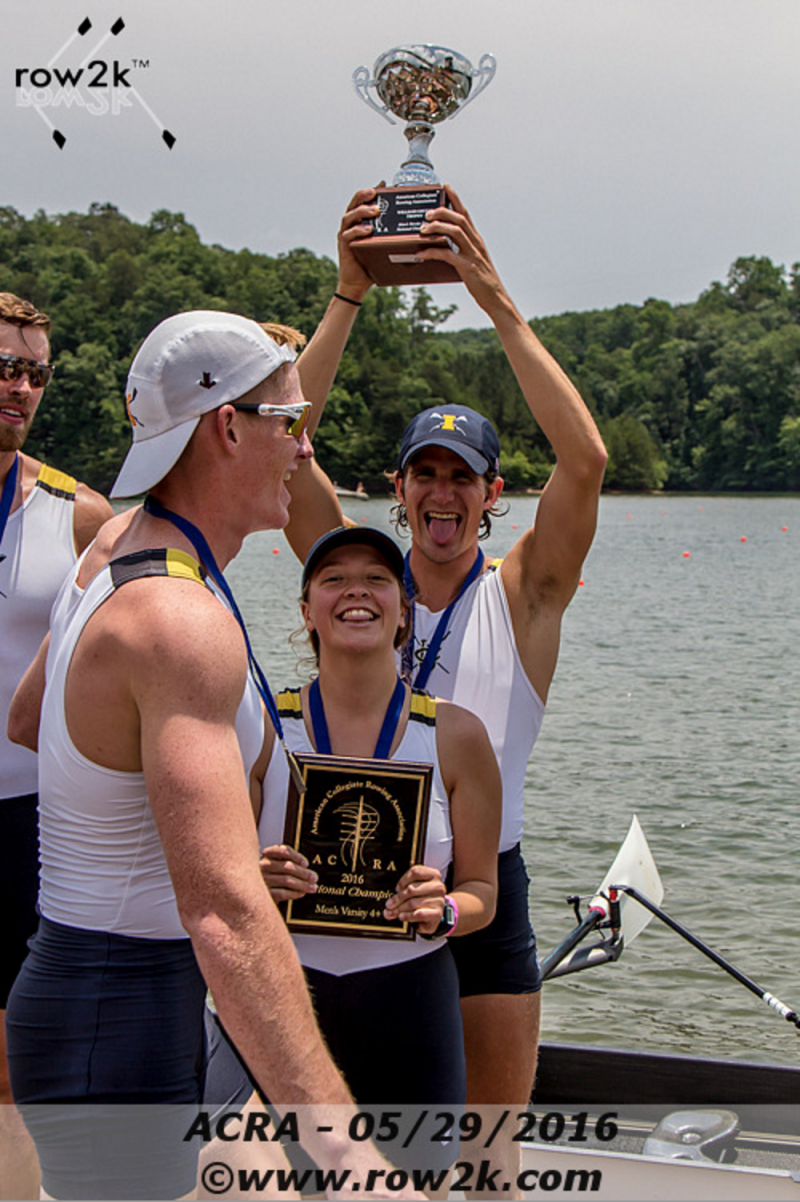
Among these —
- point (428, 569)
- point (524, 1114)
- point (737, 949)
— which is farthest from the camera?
point (737, 949)

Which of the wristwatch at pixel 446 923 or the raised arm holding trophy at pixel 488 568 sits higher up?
the raised arm holding trophy at pixel 488 568

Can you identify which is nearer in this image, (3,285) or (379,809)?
(379,809)

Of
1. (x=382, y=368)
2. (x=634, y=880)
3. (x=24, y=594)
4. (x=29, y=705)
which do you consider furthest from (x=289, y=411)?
(x=382, y=368)

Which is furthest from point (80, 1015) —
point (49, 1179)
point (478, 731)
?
point (478, 731)

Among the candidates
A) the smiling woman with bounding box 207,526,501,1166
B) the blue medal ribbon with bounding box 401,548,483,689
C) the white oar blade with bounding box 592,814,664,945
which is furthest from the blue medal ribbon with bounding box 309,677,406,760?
the white oar blade with bounding box 592,814,664,945

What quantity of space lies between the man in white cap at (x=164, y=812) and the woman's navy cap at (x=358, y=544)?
709mm

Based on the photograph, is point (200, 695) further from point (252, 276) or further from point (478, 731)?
point (252, 276)

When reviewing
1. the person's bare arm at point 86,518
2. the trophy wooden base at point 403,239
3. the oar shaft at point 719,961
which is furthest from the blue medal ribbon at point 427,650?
the oar shaft at point 719,961

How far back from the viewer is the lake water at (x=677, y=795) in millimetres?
8125

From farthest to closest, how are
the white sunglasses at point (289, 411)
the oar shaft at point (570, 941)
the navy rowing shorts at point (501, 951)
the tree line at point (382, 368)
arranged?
the tree line at point (382, 368) → the oar shaft at point (570, 941) → the navy rowing shorts at point (501, 951) → the white sunglasses at point (289, 411)

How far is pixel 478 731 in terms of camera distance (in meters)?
2.78

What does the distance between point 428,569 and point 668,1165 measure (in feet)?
6.89

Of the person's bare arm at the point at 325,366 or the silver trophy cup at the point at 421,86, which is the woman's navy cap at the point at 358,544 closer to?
the person's bare arm at the point at 325,366

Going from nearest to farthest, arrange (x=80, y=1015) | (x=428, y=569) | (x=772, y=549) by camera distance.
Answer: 1. (x=80, y=1015)
2. (x=428, y=569)
3. (x=772, y=549)
